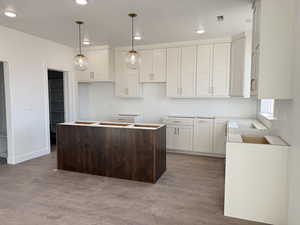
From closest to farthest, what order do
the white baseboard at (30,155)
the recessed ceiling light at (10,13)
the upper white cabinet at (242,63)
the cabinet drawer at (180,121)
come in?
the recessed ceiling light at (10,13), the upper white cabinet at (242,63), the white baseboard at (30,155), the cabinet drawer at (180,121)

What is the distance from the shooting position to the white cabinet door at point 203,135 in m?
4.66

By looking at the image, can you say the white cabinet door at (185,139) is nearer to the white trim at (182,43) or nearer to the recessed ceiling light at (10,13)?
the white trim at (182,43)

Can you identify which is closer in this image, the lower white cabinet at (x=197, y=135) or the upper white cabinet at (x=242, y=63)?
the upper white cabinet at (x=242, y=63)

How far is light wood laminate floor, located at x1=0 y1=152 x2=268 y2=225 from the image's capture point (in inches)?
89.1

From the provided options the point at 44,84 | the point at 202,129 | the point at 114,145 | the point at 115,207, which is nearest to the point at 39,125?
the point at 44,84

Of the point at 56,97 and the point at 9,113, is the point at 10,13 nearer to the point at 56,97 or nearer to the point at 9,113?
the point at 9,113

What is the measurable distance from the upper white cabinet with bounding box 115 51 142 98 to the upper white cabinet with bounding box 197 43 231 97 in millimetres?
1673

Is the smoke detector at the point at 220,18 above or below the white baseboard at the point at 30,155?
above

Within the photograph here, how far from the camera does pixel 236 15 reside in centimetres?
324

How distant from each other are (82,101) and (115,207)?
175 inches

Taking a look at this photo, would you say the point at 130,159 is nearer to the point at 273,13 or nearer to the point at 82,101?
the point at 273,13

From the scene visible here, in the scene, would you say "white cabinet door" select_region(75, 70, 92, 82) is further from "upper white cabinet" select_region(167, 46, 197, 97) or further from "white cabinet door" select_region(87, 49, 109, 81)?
"upper white cabinet" select_region(167, 46, 197, 97)

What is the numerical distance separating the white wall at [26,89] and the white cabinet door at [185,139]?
10.8ft

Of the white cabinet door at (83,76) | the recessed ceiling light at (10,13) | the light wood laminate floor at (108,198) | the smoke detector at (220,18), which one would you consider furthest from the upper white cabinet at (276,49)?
the white cabinet door at (83,76)
